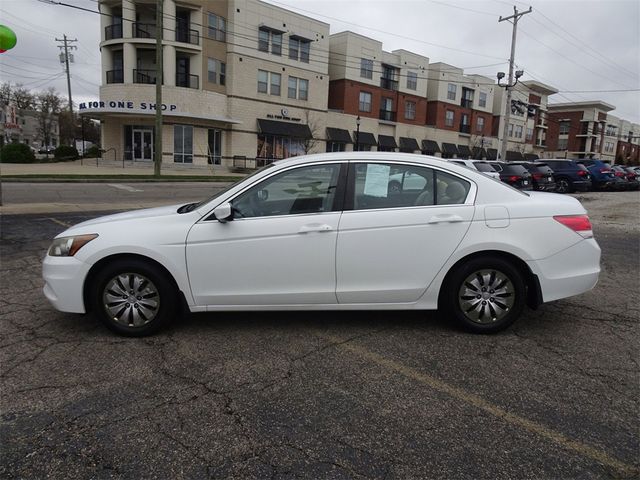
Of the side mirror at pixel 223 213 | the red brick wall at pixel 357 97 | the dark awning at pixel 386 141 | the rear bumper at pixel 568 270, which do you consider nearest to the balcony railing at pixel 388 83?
the red brick wall at pixel 357 97

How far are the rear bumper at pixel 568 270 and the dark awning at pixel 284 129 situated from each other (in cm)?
3693

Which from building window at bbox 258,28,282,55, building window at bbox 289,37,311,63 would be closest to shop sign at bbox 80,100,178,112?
building window at bbox 258,28,282,55

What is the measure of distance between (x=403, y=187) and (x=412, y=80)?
52568 millimetres

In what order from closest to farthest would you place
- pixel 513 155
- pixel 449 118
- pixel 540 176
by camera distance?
1. pixel 540 176
2. pixel 449 118
3. pixel 513 155

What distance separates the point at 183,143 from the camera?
36.3 m

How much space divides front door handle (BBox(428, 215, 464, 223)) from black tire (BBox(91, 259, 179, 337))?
7.52 ft

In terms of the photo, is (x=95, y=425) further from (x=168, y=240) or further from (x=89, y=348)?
(x=168, y=240)

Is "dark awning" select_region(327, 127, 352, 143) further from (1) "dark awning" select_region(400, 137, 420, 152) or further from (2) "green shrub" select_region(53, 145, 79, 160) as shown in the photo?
(2) "green shrub" select_region(53, 145, 79, 160)

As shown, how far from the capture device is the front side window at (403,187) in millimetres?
4270

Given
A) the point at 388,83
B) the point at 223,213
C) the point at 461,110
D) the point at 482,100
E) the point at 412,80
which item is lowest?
the point at 223,213

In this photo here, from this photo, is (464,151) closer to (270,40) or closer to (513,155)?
(513,155)

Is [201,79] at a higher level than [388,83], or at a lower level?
lower

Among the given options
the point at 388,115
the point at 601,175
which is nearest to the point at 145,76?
the point at 388,115

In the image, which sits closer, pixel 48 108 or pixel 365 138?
pixel 365 138
